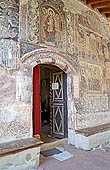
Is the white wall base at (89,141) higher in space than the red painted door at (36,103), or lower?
lower

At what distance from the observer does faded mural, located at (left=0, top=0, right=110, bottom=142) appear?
308 centimetres

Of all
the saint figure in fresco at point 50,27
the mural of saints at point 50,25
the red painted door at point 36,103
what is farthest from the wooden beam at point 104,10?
the red painted door at point 36,103

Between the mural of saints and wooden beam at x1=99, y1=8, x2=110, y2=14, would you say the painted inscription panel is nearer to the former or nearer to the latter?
the mural of saints

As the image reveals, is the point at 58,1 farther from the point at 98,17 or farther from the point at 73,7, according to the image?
the point at 98,17

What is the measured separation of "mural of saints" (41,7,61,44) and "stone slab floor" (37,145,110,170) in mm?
2633

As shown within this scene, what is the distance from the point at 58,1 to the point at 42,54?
1610 mm

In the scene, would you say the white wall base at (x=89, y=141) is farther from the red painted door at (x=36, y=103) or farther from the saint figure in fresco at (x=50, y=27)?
the saint figure in fresco at (x=50, y=27)

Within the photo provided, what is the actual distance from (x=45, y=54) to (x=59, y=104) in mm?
1589

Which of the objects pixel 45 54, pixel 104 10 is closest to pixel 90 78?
pixel 45 54

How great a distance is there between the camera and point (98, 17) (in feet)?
17.5

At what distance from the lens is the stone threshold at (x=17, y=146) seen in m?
2.54

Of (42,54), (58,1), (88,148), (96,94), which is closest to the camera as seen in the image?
(42,54)

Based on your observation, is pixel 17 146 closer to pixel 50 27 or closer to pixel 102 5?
pixel 50 27

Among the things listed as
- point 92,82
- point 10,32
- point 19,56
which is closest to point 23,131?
point 19,56
